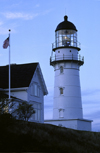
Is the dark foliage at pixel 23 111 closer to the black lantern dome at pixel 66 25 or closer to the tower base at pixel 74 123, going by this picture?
the tower base at pixel 74 123

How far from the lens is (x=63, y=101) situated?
46.3 m

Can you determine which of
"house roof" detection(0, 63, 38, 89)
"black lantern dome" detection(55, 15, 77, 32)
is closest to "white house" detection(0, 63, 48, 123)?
"house roof" detection(0, 63, 38, 89)

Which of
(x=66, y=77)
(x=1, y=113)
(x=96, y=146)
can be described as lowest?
(x=96, y=146)

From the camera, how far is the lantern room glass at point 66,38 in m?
47.5

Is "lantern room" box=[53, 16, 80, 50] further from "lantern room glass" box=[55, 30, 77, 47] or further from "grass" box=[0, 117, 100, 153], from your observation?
"grass" box=[0, 117, 100, 153]

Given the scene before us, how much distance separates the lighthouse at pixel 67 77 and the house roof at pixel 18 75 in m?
8.33

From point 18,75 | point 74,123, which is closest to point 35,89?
point 18,75

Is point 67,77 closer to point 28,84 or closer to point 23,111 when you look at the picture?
point 28,84

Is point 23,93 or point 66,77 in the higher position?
point 66,77

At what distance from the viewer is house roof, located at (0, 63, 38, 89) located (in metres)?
37.1

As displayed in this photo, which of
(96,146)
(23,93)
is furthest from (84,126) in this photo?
(96,146)

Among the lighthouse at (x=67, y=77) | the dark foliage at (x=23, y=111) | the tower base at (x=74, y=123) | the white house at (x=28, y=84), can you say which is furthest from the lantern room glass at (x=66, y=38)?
the dark foliage at (x=23, y=111)

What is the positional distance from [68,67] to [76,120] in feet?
24.4

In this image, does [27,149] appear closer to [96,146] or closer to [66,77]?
[96,146]
